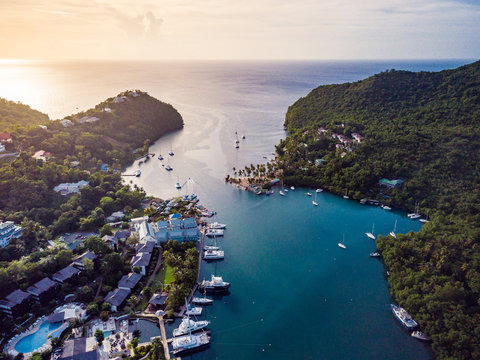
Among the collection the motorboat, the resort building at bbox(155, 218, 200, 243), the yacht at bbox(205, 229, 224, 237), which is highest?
the resort building at bbox(155, 218, 200, 243)

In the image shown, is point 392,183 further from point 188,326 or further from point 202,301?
point 188,326

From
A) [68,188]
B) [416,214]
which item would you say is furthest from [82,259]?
[416,214]

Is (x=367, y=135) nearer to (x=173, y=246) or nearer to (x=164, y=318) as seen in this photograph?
(x=173, y=246)

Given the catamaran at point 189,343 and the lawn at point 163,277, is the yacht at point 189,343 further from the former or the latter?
the lawn at point 163,277

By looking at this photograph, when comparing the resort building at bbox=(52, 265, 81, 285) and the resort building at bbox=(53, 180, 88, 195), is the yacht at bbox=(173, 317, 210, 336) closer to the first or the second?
the resort building at bbox=(52, 265, 81, 285)

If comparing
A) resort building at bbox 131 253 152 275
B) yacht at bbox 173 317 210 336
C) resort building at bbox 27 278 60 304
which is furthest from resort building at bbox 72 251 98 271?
yacht at bbox 173 317 210 336

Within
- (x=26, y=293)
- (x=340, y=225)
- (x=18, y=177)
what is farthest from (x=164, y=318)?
(x=18, y=177)

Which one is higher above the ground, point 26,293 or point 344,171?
point 344,171
